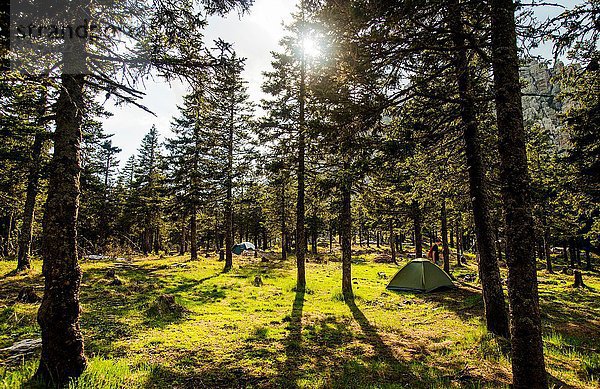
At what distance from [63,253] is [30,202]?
1662cm

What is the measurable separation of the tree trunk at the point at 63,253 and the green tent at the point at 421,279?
1416cm

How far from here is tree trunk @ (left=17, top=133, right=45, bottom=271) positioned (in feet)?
50.6

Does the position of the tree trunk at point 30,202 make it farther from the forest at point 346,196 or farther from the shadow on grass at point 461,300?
the shadow on grass at point 461,300

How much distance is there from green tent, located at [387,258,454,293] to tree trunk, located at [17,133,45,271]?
64.2 feet

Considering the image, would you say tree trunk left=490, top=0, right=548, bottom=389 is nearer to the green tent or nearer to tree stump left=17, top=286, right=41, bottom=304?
the green tent

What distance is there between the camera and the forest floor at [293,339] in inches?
220

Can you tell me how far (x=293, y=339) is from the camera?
817cm

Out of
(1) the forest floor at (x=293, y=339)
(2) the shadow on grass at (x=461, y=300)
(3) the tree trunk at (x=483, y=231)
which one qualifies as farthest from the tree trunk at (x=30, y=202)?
(2) the shadow on grass at (x=461, y=300)

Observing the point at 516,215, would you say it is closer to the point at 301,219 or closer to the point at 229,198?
the point at 301,219

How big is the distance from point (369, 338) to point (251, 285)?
9.02 meters

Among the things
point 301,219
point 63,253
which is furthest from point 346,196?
point 63,253

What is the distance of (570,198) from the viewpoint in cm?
1427

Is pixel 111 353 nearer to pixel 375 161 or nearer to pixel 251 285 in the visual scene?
pixel 375 161

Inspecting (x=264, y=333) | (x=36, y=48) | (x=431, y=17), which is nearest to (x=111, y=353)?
(x=264, y=333)
